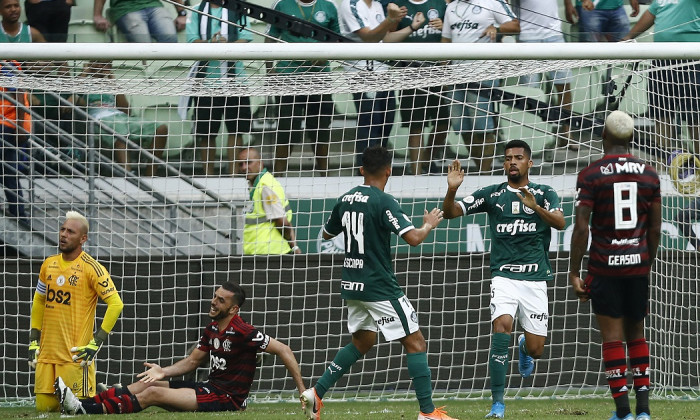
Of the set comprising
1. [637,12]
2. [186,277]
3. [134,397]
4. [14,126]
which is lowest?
[134,397]

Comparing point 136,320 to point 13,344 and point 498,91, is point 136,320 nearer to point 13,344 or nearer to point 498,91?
point 13,344

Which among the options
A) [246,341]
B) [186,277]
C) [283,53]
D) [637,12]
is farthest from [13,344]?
[637,12]

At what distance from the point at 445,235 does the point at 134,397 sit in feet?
12.4

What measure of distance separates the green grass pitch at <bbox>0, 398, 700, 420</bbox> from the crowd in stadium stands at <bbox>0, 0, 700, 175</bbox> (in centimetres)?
241

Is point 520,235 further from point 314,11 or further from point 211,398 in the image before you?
point 314,11

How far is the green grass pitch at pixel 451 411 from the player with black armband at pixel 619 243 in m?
1.24

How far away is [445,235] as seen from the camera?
9.95 m

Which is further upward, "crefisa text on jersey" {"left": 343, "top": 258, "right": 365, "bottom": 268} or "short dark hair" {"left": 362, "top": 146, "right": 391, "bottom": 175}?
"short dark hair" {"left": 362, "top": 146, "right": 391, "bottom": 175}

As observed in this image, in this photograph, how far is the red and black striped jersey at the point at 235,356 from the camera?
25.0ft

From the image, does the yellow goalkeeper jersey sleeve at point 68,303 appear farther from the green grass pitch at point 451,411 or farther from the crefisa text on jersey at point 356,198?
the crefisa text on jersey at point 356,198

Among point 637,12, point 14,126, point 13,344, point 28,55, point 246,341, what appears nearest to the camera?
point 28,55

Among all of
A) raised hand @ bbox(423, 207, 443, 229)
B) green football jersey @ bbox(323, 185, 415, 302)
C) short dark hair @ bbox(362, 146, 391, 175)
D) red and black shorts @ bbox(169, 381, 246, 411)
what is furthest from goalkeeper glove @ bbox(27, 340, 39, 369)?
raised hand @ bbox(423, 207, 443, 229)

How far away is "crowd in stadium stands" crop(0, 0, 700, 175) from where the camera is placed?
9.18m

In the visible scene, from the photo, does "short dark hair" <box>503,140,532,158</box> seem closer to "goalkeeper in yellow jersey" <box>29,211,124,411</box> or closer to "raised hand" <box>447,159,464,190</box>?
"raised hand" <box>447,159,464,190</box>
